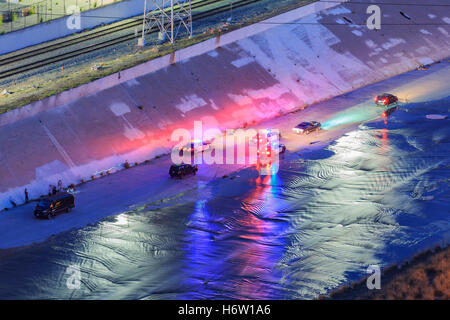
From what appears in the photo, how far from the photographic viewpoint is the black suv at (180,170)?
171 feet

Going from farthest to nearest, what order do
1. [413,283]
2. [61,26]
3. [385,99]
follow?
[61,26] → [385,99] → [413,283]

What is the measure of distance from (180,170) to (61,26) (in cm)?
2940

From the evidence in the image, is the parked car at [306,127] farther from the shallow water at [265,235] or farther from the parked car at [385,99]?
the parked car at [385,99]

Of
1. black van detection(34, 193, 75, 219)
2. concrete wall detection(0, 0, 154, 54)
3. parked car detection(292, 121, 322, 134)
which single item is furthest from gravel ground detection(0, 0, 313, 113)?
parked car detection(292, 121, 322, 134)

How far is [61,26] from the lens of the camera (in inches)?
2940

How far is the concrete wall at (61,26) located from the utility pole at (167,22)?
2695 mm

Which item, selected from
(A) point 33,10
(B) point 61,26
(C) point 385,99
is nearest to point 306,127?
(C) point 385,99

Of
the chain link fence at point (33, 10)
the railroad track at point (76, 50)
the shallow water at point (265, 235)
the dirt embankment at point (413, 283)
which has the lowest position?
the dirt embankment at point (413, 283)

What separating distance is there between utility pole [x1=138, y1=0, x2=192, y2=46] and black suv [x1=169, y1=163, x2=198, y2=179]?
66.2 feet

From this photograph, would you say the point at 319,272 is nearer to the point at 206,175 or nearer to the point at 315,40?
the point at 206,175

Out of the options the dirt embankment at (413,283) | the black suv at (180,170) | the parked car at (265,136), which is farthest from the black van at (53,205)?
the dirt embankment at (413,283)

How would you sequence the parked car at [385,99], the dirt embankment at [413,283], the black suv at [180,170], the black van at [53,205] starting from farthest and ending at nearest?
the parked car at [385,99], the black suv at [180,170], the black van at [53,205], the dirt embankment at [413,283]

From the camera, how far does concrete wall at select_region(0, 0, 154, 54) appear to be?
71.4 meters

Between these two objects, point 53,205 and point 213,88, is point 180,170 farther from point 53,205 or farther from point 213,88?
point 213,88
